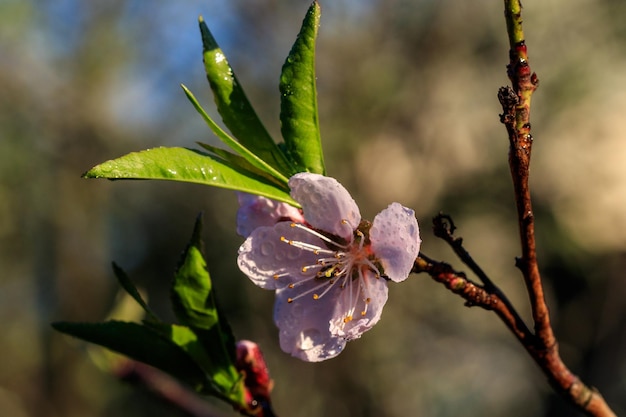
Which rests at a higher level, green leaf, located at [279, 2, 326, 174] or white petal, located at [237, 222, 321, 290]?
green leaf, located at [279, 2, 326, 174]

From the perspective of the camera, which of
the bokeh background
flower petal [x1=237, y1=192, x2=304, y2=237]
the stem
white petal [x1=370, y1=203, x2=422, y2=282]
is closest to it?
the stem

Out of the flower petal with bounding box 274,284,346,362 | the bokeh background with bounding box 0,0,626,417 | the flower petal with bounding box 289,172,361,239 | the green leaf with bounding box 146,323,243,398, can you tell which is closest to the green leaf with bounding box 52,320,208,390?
the green leaf with bounding box 146,323,243,398

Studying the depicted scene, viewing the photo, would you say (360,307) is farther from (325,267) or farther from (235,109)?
(235,109)

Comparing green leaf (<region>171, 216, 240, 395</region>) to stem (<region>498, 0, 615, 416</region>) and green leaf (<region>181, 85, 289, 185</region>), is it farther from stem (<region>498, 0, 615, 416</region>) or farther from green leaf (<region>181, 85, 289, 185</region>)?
stem (<region>498, 0, 615, 416</region>)

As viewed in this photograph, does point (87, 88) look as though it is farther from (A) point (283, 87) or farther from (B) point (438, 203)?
(A) point (283, 87)

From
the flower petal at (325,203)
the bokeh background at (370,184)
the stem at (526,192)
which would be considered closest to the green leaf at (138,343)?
the flower petal at (325,203)

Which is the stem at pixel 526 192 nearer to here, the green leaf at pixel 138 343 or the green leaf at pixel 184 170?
the green leaf at pixel 184 170
